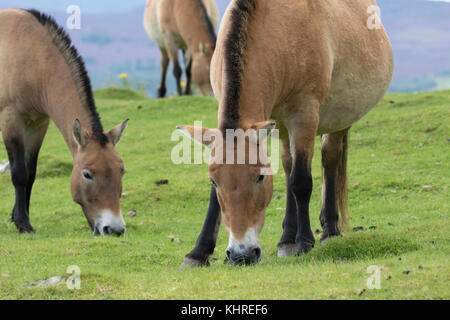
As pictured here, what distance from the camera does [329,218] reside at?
7105mm

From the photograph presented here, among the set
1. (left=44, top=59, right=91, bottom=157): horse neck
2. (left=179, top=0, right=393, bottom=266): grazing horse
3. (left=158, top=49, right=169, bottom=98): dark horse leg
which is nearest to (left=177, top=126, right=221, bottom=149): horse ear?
(left=179, top=0, right=393, bottom=266): grazing horse

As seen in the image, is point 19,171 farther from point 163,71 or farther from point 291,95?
point 163,71

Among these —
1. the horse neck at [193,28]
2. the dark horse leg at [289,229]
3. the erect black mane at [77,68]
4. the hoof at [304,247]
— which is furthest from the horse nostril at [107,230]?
the horse neck at [193,28]

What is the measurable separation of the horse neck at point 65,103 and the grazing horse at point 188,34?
28.4 ft

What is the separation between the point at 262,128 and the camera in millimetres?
4836

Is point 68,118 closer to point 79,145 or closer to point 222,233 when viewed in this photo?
point 79,145

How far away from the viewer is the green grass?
15.1 feet

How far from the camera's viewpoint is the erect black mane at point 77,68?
24.9 ft

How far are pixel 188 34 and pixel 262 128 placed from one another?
12.4m

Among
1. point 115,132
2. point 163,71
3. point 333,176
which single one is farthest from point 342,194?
point 163,71

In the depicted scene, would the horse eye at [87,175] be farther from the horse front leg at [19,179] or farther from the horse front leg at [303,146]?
the horse front leg at [303,146]
